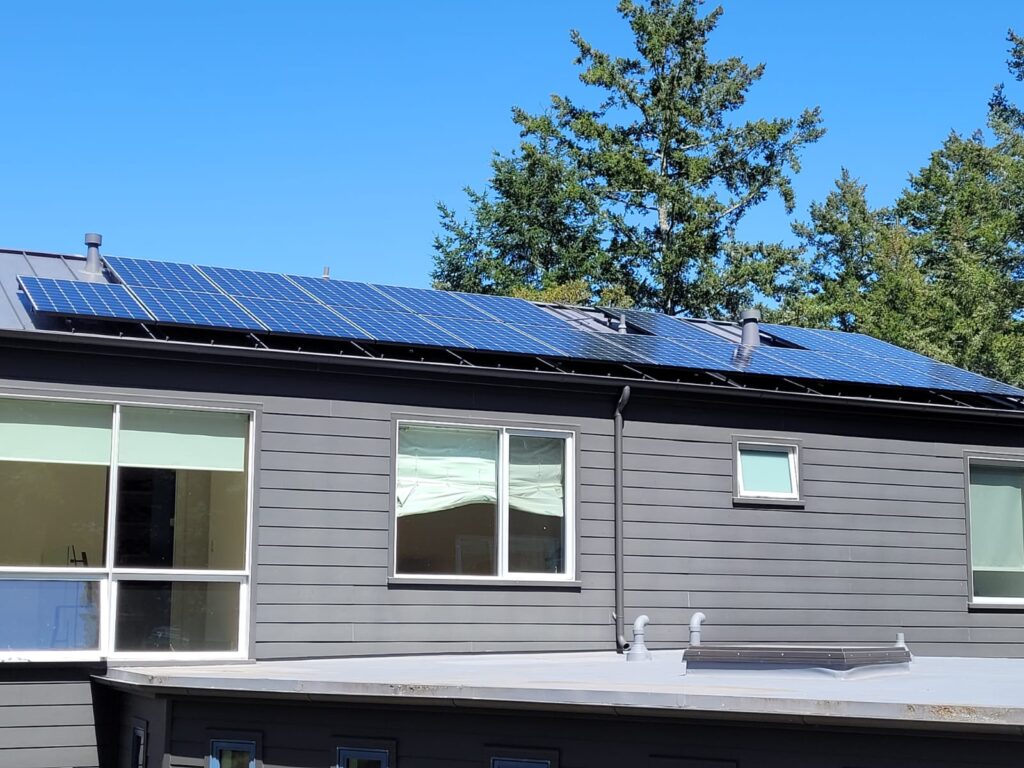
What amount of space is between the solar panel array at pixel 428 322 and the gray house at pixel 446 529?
2.6 inches

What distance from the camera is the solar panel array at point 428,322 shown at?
1115cm

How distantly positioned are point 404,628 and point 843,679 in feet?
14.9

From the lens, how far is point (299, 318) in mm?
11766

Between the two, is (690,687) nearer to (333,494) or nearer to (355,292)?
(333,494)

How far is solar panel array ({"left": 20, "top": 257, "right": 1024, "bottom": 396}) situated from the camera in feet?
36.6

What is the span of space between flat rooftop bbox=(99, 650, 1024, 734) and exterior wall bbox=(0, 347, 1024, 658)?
0.71m

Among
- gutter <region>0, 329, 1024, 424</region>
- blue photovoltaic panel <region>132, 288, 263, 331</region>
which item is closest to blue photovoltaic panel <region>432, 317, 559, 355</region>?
gutter <region>0, 329, 1024, 424</region>

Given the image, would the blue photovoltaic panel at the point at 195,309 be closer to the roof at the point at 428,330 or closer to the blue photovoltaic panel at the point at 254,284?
the roof at the point at 428,330

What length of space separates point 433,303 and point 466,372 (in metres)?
2.76

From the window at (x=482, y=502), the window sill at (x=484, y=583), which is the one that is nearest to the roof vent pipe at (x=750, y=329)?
the window at (x=482, y=502)

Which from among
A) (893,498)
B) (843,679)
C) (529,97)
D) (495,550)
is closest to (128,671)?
(495,550)

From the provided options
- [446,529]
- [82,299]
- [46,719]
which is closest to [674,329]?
[446,529]

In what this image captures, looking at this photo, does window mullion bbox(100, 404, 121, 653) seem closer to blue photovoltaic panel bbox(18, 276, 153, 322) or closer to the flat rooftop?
the flat rooftop

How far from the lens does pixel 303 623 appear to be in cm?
1069
